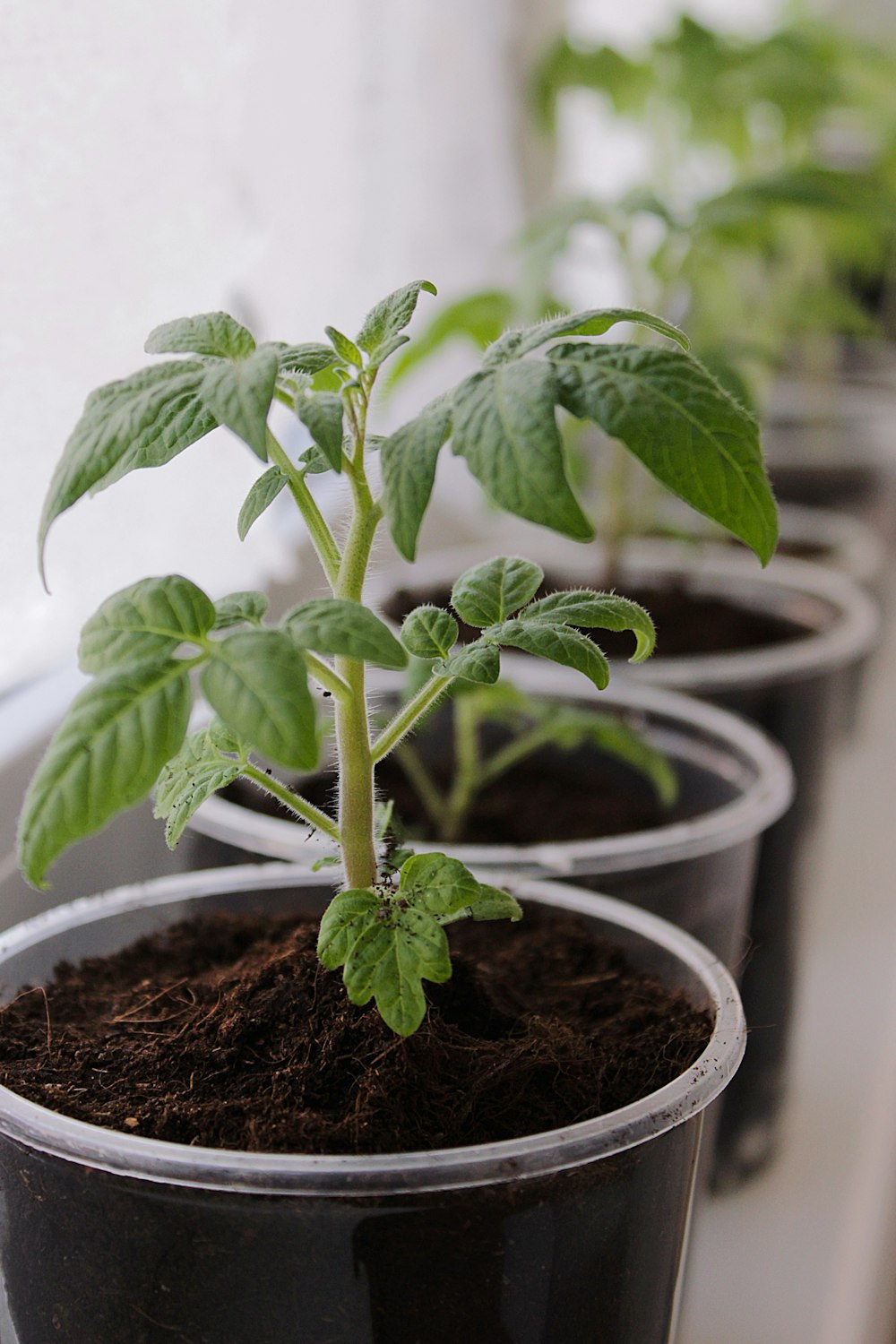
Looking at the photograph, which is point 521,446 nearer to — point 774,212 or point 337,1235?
point 337,1235

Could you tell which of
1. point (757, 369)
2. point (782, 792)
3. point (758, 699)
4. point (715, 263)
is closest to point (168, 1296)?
point (782, 792)

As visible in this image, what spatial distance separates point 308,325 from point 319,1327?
93 centimetres

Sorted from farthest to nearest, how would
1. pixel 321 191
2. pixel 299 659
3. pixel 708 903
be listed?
pixel 321 191 → pixel 708 903 → pixel 299 659

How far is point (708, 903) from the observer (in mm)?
788

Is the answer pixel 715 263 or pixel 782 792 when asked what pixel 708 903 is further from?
pixel 715 263

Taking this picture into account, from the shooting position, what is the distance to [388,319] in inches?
20.1

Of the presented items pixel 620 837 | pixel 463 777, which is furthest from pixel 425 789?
pixel 620 837

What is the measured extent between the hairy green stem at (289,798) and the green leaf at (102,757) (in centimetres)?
11

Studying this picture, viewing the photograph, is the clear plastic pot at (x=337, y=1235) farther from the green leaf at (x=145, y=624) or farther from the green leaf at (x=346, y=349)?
the green leaf at (x=346, y=349)

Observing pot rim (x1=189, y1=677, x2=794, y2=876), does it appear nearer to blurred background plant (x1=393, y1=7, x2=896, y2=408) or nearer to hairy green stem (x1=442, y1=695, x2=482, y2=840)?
hairy green stem (x1=442, y1=695, x2=482, y2=840)

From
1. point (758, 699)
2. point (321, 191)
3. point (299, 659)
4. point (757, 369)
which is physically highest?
point (321, 191)

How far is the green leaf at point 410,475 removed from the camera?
0.42 meters

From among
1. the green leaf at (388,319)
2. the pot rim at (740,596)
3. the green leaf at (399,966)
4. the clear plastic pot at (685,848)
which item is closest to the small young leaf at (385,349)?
the green leaf at (388,319)

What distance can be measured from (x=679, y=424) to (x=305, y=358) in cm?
14
